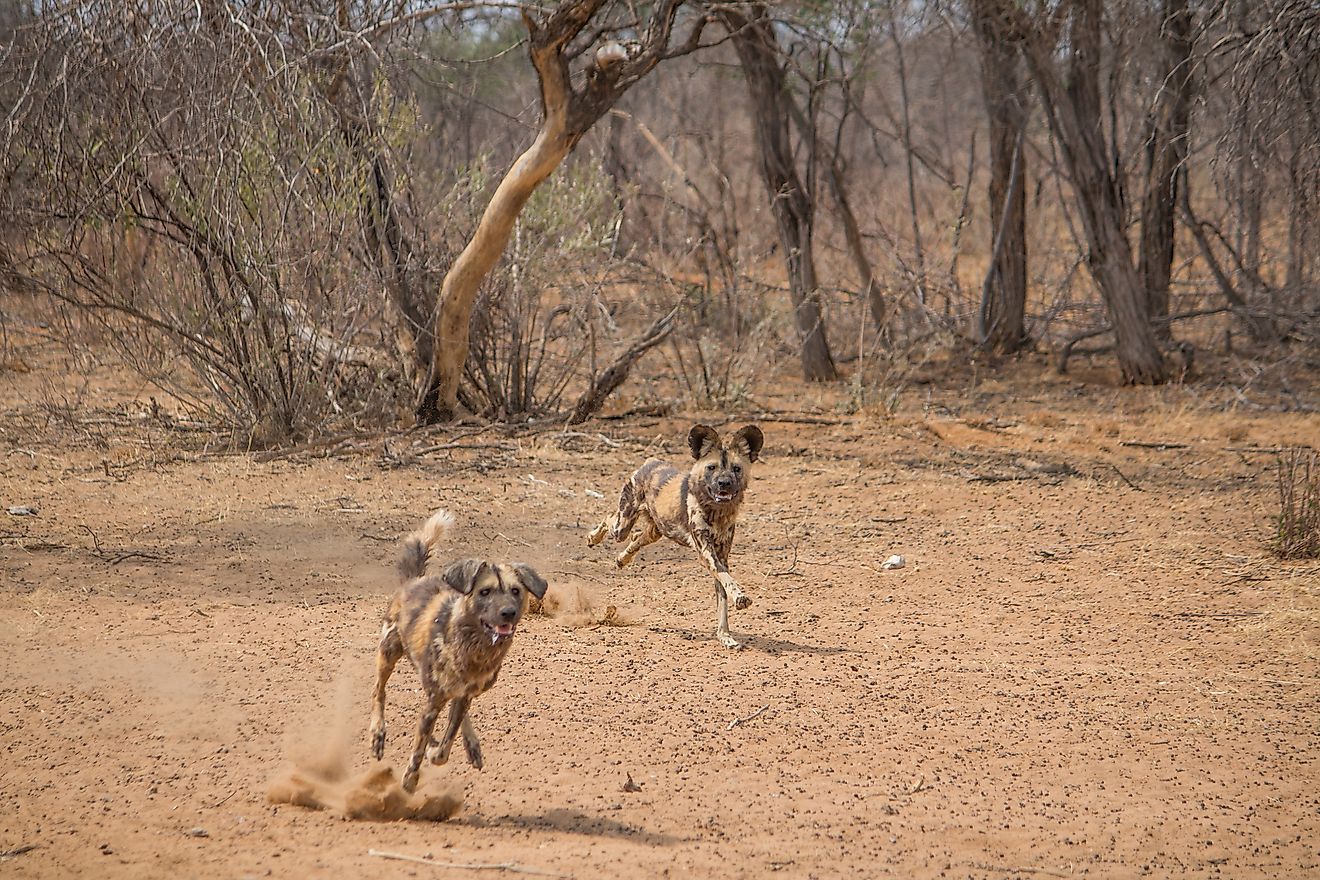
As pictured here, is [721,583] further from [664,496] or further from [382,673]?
[382,673]

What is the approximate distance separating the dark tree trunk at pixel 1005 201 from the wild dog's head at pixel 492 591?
42.0 ft

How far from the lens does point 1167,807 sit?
537 cm

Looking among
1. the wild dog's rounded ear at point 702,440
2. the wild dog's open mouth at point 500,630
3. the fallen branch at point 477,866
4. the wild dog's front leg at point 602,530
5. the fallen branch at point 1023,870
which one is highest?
the wild dog's rounded ear at point 702,440

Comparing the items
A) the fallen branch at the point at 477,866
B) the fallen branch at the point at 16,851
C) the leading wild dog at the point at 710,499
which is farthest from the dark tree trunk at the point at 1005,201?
the fallen branch at the point at 16,851

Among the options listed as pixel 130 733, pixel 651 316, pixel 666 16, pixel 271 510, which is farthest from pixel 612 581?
pixel 651 316

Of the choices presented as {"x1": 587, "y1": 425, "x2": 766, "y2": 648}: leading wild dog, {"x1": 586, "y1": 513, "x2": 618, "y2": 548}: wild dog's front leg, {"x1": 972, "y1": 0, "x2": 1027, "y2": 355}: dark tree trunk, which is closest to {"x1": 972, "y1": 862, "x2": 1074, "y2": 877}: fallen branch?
{"x1": 587, "y1": 425, "x2": 766, "y2": 648}: leading wild dog

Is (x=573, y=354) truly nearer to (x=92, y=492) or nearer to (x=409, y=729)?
(x=92, y=492)

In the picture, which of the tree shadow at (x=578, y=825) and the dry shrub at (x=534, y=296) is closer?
the tree shadow at (x=578, y=825)

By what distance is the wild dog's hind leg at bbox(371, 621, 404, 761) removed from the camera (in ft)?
17.8

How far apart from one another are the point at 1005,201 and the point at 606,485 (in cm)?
876

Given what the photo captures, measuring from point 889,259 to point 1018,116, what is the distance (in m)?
2.94

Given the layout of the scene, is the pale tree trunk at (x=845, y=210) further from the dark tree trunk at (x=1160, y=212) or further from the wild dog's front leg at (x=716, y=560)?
the wild dog's front leg at (x=716, y=560)

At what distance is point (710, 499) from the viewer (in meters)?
7.22

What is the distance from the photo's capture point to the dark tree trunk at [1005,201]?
16547 millimetres
